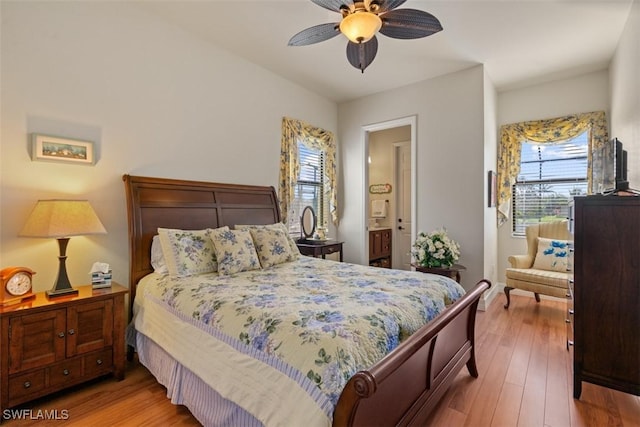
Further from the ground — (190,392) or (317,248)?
(317,248)

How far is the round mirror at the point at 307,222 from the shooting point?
4312 millimetres

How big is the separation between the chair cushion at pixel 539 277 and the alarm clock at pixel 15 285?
474cm

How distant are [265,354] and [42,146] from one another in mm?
2279

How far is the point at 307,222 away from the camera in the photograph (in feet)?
14.3

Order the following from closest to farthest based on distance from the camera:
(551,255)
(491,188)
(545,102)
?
(551,255)
(491,188)
(545,102)

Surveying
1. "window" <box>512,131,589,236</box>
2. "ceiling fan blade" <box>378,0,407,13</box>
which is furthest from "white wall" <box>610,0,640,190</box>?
"ceiling fan blade" <box>378,0,407,13</box>

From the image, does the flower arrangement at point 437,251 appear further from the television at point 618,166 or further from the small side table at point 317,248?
the television at point 618,166

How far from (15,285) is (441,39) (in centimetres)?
415

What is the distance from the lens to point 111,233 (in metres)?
2.60

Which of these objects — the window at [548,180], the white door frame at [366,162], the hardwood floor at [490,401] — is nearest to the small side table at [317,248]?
the white door frame at [366,162]

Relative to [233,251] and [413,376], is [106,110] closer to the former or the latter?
[233,251]

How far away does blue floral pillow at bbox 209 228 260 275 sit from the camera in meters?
2.53

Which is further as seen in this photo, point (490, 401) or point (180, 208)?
point (180, 208)

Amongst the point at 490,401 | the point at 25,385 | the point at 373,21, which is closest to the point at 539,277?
the point at 490,401
